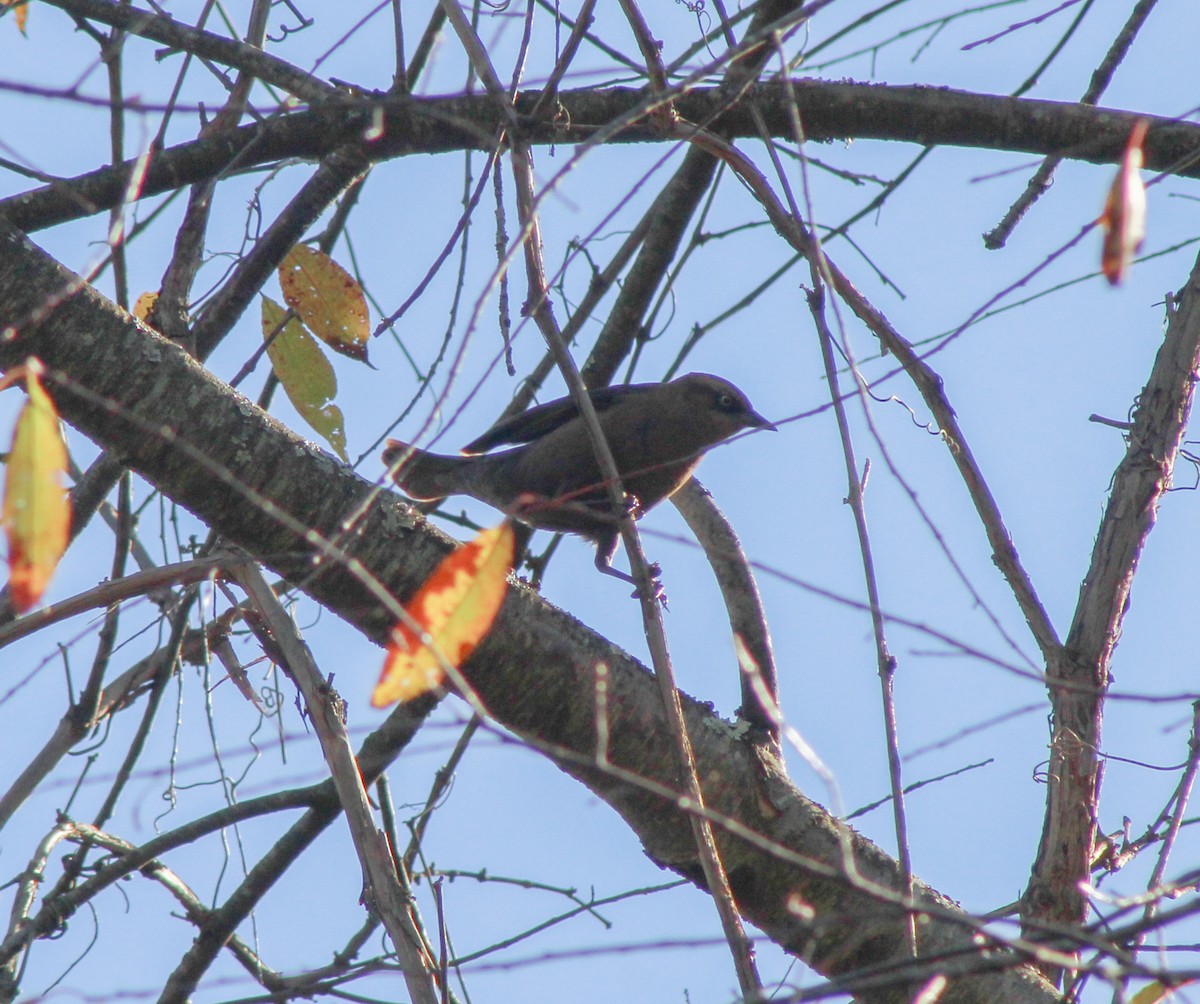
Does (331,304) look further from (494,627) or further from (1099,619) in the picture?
(1099,619)

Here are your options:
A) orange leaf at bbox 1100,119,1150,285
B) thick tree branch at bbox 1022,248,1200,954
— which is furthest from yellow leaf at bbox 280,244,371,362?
orange leaf at bbox 1100,119,1150,285

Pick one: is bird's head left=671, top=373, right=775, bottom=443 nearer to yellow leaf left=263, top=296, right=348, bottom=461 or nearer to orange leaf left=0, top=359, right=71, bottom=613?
yellow leaf left=263, top=296, right=348, bottom=461

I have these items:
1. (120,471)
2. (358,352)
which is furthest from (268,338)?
(120,471)

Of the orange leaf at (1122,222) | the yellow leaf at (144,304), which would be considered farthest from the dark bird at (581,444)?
the orange leaf at (1122,222)

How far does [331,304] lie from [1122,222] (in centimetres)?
243

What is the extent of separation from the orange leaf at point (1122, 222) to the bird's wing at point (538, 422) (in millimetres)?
3996

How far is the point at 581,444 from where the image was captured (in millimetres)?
5551

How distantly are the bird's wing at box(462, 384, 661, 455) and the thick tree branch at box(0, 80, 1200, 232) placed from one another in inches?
86.1

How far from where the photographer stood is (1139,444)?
3.54 metres

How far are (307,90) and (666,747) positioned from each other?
1786 mm

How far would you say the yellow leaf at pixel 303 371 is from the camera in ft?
11.2

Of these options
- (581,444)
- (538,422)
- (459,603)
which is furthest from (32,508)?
(538,422)

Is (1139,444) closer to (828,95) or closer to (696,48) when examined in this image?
(828,95)

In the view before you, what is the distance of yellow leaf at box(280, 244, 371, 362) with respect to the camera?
144 inches
